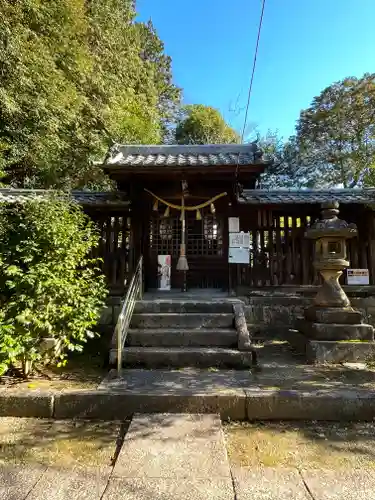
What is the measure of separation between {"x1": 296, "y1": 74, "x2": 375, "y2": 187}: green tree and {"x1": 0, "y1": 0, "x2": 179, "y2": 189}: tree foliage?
40.2 feet

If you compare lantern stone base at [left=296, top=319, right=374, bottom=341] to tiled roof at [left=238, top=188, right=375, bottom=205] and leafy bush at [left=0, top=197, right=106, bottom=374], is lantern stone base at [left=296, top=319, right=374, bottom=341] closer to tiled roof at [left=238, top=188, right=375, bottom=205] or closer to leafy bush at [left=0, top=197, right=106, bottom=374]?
tiled roof at [left=238, top=188, right=375, bottom=205]

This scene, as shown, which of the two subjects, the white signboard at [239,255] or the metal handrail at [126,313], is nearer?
the metal handrail at [126,313]

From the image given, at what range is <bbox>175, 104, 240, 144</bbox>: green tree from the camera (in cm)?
2695

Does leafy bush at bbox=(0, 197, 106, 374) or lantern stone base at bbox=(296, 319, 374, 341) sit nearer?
leafy bush at bbox=(0, 197, 106, 374)

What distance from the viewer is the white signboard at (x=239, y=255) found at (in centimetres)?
831

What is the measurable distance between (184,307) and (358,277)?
4791 mm

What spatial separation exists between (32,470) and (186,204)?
7137 mm

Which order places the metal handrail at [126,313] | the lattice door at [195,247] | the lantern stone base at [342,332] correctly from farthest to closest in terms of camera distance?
the lattice door at [195,247]
the lantern stone base at [342,332]
the metal handrail at [126,313]

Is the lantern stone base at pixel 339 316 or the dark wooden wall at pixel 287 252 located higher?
the dark wooden wall at pixel 287 252

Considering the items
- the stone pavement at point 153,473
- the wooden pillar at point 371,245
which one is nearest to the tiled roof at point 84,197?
the stone pavement at point 153,473

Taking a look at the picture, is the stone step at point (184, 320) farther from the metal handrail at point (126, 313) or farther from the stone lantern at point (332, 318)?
the stone lantern at point (332, 318)

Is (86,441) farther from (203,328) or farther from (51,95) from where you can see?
(51,95)

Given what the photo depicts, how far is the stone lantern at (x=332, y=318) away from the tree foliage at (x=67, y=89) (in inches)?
459

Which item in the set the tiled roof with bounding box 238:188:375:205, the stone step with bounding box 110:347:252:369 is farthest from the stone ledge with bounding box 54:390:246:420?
the tiled roof with bounding box 238:188:375:205
